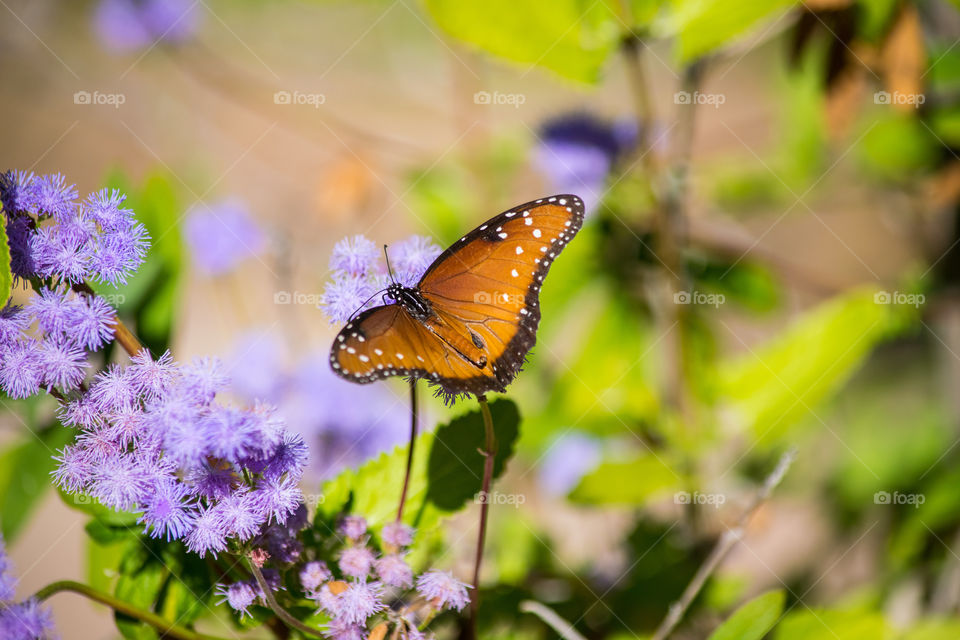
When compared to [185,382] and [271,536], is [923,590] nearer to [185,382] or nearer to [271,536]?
[271,536]

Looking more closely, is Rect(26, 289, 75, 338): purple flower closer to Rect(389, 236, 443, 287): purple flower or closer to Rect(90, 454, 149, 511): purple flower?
Rect(90, 454, 149, 511): purple flower

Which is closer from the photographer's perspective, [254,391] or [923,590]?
[254,391]

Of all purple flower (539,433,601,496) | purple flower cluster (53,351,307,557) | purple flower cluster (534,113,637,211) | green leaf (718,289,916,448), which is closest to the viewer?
purple flower cluster (53,351,307,557)

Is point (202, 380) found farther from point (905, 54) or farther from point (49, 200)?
point (905, 54)

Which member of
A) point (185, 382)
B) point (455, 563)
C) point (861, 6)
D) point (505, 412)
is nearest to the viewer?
point (185, 382)

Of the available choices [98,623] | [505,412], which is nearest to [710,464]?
[505,412]

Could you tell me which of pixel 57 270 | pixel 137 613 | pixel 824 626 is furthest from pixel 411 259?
pixel 824 626

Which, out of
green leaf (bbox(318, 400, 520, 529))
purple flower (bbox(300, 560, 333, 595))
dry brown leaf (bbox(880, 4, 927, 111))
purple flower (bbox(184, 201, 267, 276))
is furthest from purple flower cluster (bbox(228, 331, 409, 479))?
dry brown leaf (bbox(880, 4, 927, 111))
